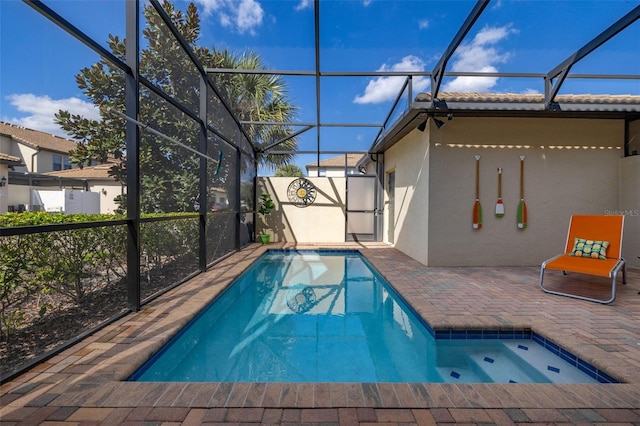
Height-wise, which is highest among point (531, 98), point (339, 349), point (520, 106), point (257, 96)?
point (257, 96)

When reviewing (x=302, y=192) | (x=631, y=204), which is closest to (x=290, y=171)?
(x=302, y=192)

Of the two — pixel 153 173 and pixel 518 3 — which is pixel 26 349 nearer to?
pixel 153 173

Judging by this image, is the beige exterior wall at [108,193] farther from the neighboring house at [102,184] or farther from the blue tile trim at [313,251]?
the blue tile trim at [313,251]

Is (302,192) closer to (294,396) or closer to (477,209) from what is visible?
(477,209)

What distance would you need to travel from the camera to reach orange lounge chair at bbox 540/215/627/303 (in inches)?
153

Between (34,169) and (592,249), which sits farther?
(592,249)

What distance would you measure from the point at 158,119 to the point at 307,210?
6.27 metres

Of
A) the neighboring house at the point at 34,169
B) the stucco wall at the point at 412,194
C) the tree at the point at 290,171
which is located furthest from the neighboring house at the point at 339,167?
the neighboring house at the point at 34,169

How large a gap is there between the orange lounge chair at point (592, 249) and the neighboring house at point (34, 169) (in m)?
5.37

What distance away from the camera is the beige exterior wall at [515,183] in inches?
223

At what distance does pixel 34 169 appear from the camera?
216cm

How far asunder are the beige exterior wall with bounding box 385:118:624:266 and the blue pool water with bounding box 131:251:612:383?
2205mm

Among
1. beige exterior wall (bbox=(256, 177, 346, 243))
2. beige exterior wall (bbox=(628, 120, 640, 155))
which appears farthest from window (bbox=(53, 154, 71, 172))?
beige exterior wall (bbox=(628, 120, 640, 155))

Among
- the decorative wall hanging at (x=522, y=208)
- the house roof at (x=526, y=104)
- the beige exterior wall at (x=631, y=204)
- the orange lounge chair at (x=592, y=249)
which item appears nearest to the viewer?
the orange lounge chair at (x=592, y=249)
